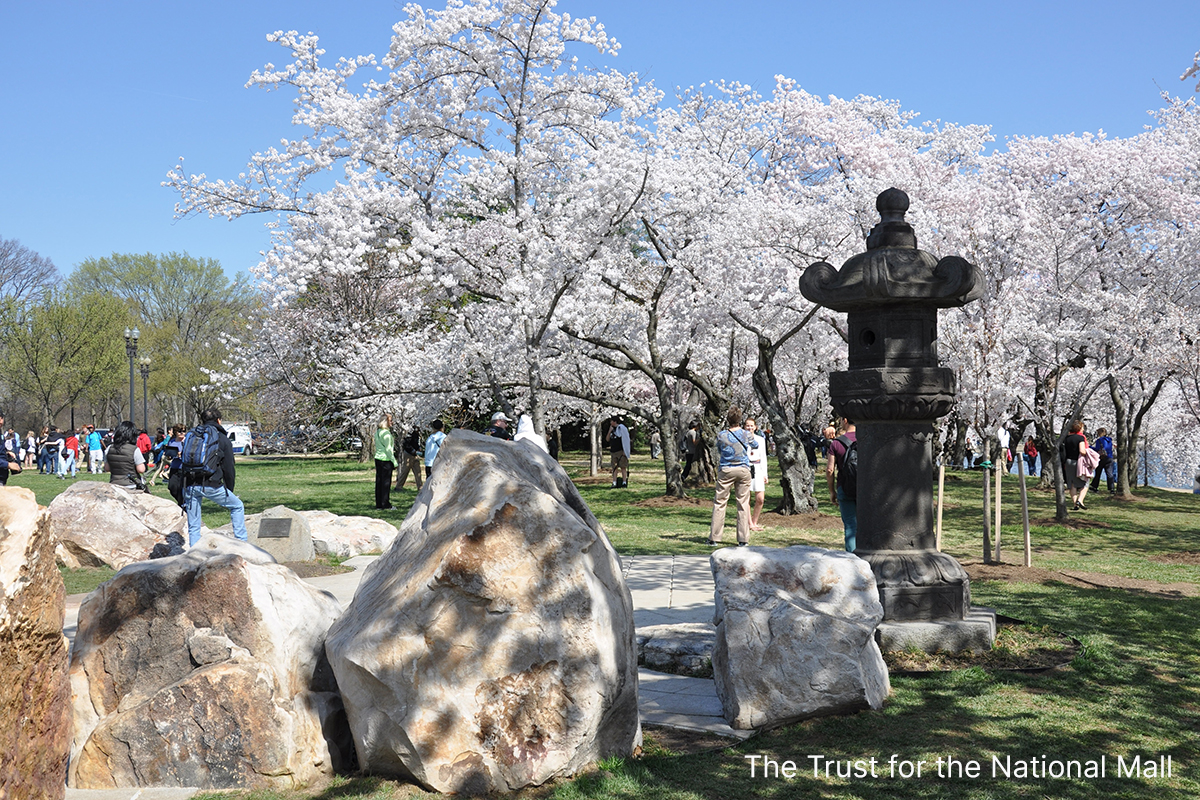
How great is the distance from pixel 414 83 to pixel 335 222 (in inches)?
113

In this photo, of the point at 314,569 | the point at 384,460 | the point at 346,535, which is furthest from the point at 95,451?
the point at 314,569

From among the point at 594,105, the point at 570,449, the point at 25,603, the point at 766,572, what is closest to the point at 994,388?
the point at 594,105

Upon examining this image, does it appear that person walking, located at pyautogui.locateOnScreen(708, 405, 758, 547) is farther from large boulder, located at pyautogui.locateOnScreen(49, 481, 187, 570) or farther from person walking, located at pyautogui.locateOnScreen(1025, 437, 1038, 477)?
person walking, located at pyautogui.locateOnScreen(1025, 437, 1038, 477)

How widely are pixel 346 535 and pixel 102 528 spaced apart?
2.98 m

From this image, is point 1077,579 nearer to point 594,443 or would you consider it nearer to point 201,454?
point 201,454

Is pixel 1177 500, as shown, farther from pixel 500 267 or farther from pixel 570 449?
pixel 570 449

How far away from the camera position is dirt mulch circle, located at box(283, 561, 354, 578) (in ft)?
35.0

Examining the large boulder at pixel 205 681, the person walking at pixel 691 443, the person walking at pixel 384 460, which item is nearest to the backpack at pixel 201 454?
the large boulder at pixel 205 681

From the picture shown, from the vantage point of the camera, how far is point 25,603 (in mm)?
3180

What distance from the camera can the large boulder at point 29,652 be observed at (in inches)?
123

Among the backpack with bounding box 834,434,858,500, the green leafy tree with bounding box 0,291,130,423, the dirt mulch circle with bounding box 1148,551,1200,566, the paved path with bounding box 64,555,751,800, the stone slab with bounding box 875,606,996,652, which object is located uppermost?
the green leafy tree with bounding box 0,291,130,423

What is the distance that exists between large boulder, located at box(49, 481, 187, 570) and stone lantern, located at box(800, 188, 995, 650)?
8546 millimetres

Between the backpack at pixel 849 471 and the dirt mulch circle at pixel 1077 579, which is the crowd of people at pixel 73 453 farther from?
the dirt mulch circle at pixel 1077 579

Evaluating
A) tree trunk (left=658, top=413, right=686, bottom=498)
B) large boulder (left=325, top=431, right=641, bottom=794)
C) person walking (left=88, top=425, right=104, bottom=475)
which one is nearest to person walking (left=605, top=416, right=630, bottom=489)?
tree trunk (left=658, top=413, right=686, bottom=498)
